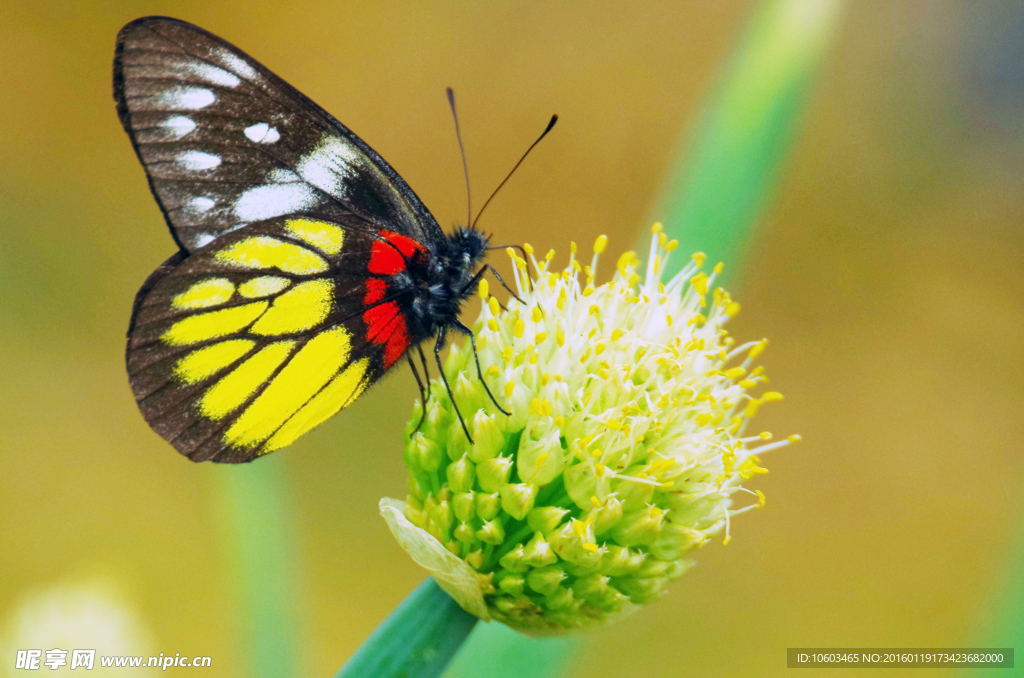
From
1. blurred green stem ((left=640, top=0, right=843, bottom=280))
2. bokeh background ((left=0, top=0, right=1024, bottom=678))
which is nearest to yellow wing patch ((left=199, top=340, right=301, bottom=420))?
blurred green stem ((left=640, top=0, right=843, bottom=280))

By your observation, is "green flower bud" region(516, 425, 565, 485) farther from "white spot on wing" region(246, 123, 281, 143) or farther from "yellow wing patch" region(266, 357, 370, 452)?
"white spot on wing" region(246, 123, 281, 143)

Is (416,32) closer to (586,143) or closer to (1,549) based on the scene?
(586,143)

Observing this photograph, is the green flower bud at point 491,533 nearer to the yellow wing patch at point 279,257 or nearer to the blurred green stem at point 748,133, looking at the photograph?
the yellow wing patch at point 279,257

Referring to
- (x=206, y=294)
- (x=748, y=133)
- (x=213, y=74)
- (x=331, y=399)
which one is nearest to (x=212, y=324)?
(x=206, y=294)

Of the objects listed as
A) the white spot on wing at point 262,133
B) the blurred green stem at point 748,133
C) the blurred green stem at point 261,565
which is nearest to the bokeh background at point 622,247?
the blurred green stem at point 261,565

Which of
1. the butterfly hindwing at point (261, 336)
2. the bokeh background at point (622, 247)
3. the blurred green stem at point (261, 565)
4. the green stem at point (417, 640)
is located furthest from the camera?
the bokeh background at point (622, 247)

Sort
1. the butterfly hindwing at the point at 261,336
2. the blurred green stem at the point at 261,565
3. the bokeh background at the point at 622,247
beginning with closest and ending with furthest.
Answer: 1. the butterfly hindwing at the point at 261,336
2. the blurred green stem at the point at 261,565
3. the bokeh background at the point at 622,247
